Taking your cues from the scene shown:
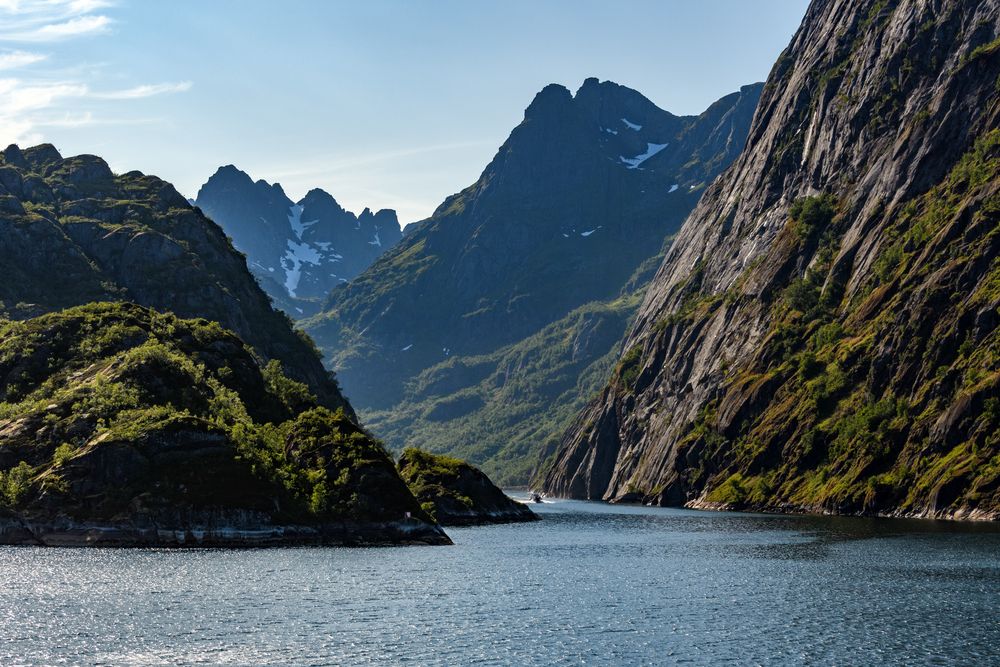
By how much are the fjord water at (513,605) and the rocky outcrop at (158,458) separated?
19.2ft

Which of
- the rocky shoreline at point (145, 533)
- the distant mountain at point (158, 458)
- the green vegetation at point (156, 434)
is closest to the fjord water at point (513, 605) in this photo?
the rocky shoreline at point (145, 533)

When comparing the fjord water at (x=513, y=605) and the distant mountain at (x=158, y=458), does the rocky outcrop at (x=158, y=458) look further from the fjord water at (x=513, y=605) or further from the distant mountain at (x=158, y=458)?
the fjord water at (x=513, y=605)

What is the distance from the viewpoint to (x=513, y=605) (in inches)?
3553

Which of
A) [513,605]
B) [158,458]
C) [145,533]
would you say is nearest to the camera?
[513,605]

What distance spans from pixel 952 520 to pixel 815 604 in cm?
9039

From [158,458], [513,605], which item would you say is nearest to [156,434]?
[158,458]

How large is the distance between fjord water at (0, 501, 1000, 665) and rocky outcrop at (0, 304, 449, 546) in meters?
5.86

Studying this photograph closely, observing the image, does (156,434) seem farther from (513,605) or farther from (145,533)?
(513,605)

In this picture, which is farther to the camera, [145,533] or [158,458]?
[158,458]

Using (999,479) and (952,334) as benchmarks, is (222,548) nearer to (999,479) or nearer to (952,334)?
(999,479)

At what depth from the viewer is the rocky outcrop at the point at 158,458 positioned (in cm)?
13275

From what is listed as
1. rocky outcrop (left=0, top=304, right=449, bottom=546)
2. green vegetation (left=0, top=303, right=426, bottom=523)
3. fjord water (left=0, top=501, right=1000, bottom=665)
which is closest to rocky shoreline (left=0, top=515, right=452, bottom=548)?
rocky outcrop (left=0, top=304, right=449, bottom=546)

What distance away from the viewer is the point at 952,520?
16625cm

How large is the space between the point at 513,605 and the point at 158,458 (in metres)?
65.4
